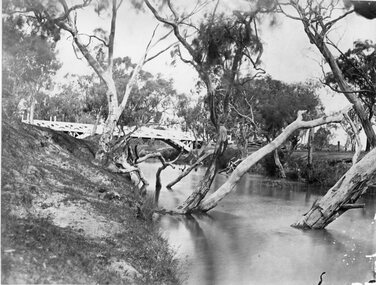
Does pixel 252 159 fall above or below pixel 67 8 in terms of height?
below

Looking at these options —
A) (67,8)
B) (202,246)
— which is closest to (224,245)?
(202,246)

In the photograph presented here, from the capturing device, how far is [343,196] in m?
4.77

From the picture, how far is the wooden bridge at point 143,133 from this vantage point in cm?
377

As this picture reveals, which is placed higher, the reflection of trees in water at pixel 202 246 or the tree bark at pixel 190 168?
the tree bark at pixel 190 168

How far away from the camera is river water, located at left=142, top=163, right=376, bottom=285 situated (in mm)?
3516

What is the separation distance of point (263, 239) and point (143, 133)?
142 cm

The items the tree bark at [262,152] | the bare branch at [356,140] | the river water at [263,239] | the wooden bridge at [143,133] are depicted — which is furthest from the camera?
the bare branch at [356,140]

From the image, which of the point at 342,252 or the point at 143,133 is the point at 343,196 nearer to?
the point at 342,252

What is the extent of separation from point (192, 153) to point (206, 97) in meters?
0.56

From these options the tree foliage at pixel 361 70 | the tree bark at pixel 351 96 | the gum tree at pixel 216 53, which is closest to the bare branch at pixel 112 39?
the gum tree at pixel 216 53

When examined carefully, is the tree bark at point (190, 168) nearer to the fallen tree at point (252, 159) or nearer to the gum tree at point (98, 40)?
the fallen tree at point (252, 159)

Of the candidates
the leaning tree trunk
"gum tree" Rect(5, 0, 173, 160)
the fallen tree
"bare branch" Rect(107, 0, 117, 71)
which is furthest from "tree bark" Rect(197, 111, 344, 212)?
"bare branch" Rect(107, 0, 117, 71)

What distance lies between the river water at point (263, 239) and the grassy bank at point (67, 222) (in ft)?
1.19

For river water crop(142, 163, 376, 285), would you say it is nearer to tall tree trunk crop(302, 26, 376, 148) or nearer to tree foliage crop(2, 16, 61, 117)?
tall tree trunk crop(302, 26, 376, 148)
